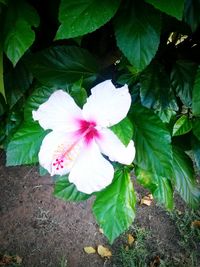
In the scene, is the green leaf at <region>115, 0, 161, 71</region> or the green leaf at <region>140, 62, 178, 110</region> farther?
the green leaf at <region>140, 62, 178, 110</region>

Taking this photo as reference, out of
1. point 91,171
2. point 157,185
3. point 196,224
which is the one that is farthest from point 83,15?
point 196,224

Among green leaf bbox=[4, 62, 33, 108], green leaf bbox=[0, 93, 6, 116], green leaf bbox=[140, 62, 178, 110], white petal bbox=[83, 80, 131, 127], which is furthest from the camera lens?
green leaf bbox=[0, 93, 6, 116]

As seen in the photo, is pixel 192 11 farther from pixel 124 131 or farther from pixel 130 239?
pixel 130 239

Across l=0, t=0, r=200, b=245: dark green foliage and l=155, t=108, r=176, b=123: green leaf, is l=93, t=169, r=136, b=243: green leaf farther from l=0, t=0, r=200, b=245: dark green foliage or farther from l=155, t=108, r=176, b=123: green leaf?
l=155, t=108, r=176, b=123: green leaf

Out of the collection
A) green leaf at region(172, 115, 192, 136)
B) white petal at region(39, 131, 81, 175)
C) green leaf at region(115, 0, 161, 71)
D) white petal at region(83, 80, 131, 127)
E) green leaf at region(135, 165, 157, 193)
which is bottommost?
green leaf at region(135, 165, 157, 193)

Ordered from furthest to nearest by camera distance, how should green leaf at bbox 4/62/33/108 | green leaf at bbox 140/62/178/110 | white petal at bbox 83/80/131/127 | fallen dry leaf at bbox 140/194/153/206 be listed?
fallen dry leaf at bbox 140/194/153/206, green leaf at bbox 4/62/33/108, green leaf at bbox 140/62/178/110, white petal at bbox 83/80/131/127

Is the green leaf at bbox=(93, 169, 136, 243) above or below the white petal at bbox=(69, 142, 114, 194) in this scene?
below

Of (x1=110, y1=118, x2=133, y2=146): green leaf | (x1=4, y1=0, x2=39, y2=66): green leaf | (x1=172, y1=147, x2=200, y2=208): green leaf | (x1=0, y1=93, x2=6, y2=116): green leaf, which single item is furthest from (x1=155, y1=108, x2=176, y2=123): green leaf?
(x1=0, y1=93, x2=6, y2=116): green leaf

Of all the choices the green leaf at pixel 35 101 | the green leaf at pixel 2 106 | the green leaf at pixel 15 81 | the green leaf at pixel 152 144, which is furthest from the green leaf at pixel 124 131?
the green leaf at pixel 2 106
